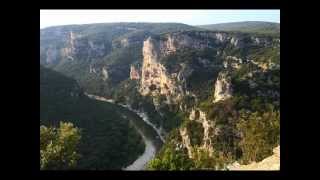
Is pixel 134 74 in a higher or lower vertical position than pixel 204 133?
higher

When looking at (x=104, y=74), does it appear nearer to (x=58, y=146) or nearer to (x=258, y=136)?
(x=258, y=136)

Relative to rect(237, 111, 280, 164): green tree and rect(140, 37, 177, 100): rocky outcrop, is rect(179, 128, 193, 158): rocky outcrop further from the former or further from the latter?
rect(140, 37, 177, 100): rocky outcrop

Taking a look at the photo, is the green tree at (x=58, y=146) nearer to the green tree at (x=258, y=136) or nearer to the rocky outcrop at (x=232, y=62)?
the green tree at (x=258, y=136)

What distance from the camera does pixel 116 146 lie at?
25.7 metres

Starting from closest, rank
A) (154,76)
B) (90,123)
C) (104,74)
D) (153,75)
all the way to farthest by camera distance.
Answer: (90,123) → (154,76) → (153,75) → (104,74)

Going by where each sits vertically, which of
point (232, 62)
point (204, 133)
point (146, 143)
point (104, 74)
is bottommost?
point (146, 143)

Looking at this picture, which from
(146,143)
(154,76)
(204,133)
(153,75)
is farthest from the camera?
(153,75)

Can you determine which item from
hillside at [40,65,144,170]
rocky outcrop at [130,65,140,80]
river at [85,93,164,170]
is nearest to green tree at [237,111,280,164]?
hillside at [40,65,144,170]

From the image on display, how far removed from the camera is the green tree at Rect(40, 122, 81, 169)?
14906 mm

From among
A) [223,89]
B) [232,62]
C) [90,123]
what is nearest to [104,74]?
[232,62]

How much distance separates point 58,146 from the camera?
15219 millimetres
